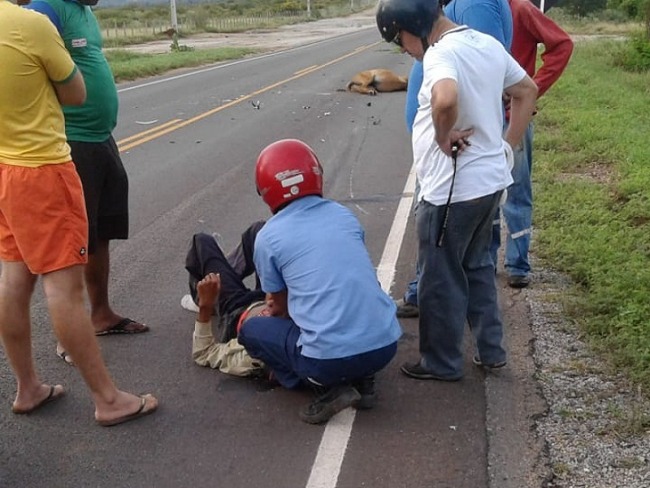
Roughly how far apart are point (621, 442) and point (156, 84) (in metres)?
17.7

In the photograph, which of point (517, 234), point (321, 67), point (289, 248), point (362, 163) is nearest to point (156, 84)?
point (321, 67)

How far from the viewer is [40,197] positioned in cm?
359

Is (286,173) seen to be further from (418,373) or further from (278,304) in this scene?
(418,373)

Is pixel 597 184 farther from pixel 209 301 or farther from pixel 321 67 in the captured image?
pixel 321 67

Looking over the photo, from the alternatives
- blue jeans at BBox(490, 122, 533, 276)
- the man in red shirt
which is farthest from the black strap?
blue jeans at BBox(490, 122, 533, 276)

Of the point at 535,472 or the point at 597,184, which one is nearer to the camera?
the point at 535,472

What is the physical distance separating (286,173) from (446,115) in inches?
30.5

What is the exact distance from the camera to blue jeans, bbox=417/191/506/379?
13.4ft

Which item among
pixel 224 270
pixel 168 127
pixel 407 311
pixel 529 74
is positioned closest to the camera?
pixel 224 270

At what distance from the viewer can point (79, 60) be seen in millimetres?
4281

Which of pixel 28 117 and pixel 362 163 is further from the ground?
pixel 28 117

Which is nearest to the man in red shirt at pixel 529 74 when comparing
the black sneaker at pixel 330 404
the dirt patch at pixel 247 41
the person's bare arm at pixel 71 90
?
the black sneaker at pixel 330 404

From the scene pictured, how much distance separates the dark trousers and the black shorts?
1.43 feet

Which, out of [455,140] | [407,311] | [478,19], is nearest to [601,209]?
[407,311]
